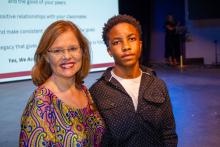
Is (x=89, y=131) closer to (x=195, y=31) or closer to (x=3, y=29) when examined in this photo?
(x=3, y=29)

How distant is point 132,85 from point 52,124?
0.47 metres

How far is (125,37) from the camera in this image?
57.9 inches

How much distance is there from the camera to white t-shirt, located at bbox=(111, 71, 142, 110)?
153 centimetres

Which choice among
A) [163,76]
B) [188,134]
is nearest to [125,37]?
[188,134]

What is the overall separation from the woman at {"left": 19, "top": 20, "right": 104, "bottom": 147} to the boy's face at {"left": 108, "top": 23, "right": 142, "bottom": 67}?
0.13 meters

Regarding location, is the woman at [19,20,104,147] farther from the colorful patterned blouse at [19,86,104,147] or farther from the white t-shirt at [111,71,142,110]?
the white t-shirt at [111,71,142,110]

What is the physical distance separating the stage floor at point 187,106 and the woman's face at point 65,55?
202cm

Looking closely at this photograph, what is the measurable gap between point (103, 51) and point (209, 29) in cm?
387

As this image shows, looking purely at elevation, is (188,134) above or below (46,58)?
below

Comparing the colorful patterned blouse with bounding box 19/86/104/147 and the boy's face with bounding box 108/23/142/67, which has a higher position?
the boy's face with bounding box 108/23/142/67

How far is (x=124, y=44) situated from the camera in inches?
57.7

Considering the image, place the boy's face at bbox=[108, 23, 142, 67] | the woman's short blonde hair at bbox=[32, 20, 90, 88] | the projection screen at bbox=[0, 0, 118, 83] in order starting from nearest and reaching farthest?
the woman's short blonde hair at bbox=[32, 20, 90, 88]
the boy's face at bbox=[108, 23, 142, 67]
the projection screen at bbox=[0, 0, 118, 83]

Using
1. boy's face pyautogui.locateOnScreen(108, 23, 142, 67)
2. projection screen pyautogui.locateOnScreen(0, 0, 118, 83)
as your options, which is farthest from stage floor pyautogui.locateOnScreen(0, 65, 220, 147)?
boy's face pyautogui.locateOnScreen(108, 23, 142, 67)

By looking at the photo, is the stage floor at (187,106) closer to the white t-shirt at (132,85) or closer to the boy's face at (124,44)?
the white t-shirt at (132,85)
